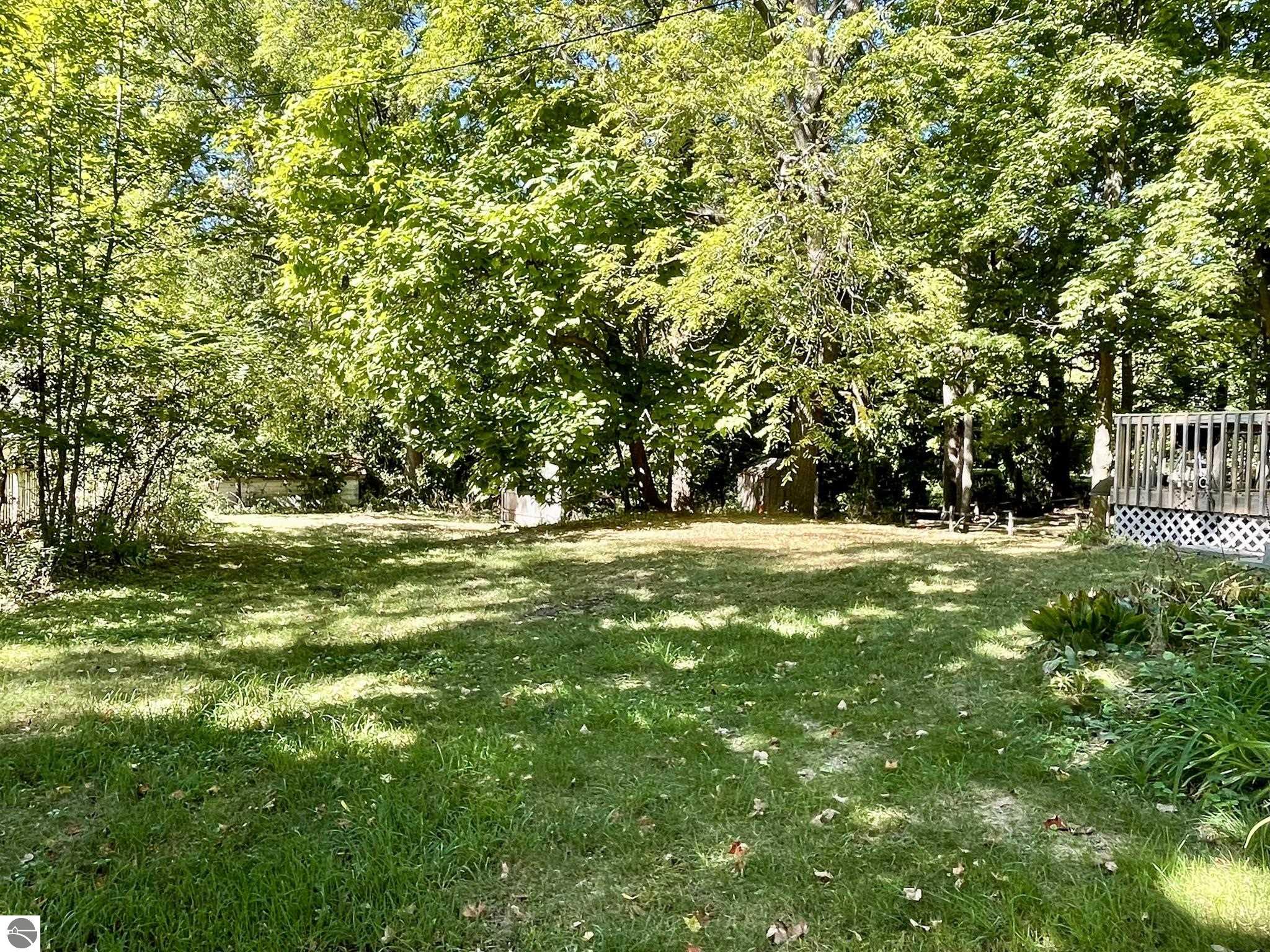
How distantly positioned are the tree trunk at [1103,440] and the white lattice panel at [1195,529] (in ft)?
7.21

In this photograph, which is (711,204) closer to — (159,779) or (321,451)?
(159,779)

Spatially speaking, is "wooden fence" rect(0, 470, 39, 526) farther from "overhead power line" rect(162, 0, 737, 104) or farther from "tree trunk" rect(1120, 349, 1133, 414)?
"tree trunk" rect(1120, 349, 1133, 414)

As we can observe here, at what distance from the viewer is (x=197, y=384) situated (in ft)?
23.1

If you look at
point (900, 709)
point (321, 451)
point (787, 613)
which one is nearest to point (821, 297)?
point (787, 613)

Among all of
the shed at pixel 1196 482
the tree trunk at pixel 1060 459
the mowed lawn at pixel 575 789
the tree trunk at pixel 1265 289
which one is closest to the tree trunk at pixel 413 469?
the mowed lawn at pixel 575 789

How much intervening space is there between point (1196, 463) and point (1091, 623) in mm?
6618

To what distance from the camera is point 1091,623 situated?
4.04 metres

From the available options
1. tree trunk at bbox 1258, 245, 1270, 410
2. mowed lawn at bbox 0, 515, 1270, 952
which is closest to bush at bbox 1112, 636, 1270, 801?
mowed lawn at bbox 0, 515, 1270, 952

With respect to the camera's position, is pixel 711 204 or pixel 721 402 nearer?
pixel 721 402

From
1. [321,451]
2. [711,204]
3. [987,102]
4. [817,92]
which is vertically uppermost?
[987,102]

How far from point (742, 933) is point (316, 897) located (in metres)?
1.27

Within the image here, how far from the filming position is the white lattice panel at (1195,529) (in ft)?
28.4

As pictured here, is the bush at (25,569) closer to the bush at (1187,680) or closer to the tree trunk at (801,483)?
the bush at (1187,680)

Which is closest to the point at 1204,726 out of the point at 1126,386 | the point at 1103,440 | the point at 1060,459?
the point at 1103,440
